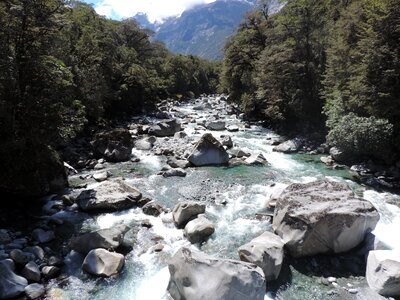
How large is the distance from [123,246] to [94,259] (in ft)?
5.68

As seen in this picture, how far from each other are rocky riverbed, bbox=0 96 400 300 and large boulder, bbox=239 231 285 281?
0.04 meters

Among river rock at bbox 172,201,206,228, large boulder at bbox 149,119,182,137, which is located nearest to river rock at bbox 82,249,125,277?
river rock at bbox 172,201,206,228

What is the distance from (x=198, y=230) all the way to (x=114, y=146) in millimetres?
13771

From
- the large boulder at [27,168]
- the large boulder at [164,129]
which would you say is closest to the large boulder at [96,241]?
the large boulder at [27,168]

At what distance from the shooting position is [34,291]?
415 inches

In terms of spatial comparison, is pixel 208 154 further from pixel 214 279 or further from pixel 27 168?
pixel 214 279

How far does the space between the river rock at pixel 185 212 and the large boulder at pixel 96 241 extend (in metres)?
2.80

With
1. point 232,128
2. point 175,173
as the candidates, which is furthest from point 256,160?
point 232,128

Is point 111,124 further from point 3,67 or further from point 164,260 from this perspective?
point 164,260

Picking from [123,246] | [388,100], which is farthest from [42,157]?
[388,100]

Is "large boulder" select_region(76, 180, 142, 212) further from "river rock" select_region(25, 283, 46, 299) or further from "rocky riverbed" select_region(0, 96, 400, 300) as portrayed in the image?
"river rock" select_region(25, 283, 46, 299)

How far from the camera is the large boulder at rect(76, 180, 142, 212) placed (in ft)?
53.9

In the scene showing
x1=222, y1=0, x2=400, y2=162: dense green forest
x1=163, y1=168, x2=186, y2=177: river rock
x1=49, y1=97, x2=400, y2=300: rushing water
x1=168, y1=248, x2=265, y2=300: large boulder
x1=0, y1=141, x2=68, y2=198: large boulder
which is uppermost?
x1=222, y1=0, x2=400, y2=162: dense green forest

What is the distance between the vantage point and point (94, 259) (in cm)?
1184
